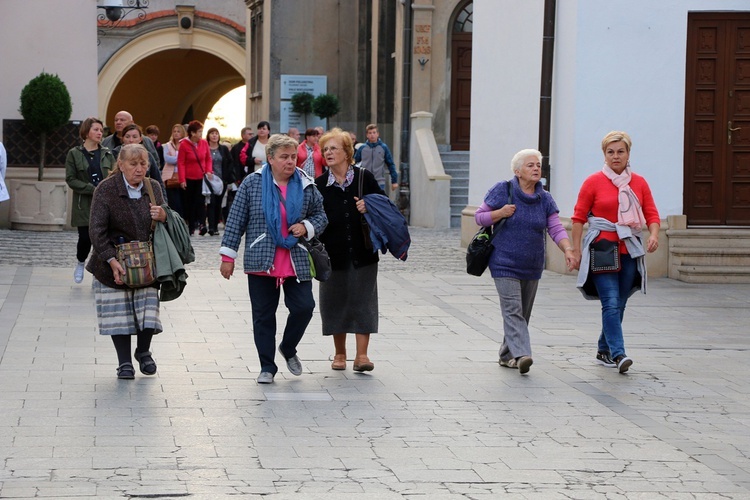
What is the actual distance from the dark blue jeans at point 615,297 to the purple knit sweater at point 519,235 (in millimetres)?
451

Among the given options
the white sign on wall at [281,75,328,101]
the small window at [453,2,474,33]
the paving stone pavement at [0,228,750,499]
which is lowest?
the paving stone pavement at [0,228,750,499]

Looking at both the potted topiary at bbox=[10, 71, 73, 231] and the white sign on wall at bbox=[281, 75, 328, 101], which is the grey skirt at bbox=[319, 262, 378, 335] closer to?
the potted topiary at bbox=[10, 71, 73, 231]

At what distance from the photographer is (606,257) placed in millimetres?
9367

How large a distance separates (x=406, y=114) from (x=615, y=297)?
16.8 meters

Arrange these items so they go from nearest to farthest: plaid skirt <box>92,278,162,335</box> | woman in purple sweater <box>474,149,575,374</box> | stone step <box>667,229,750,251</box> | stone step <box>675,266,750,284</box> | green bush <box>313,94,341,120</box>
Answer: plaid skirt <box>92,278,162,335</box> → woman in purple sweater <box>474,149,575,374</box> → stone step <box>675,266,750,284</box> → stone step <box>667,229,750,251</box> → green bush <box>313,94,341,120</box>

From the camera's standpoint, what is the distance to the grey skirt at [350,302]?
9000 mm

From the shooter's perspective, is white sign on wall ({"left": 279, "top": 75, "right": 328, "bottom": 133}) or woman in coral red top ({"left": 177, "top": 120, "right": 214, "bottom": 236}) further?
white sign on wall ({"left": 279, "top": 75, "right": 328, "bottom": 133})

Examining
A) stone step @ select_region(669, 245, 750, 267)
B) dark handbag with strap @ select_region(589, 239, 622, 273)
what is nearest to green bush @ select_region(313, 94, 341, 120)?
stone step @ select_region(669, 245, 750, 267)

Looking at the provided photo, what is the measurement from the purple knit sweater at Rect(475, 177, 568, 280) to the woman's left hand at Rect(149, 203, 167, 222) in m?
2.18

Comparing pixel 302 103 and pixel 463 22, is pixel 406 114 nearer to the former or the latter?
pixel 463 22

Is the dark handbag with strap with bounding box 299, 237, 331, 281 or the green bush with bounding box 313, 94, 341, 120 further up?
the green bush with bounding box 313, 94, 341, 120

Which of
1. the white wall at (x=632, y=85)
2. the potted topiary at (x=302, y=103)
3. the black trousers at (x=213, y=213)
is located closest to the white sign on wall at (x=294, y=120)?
the potted topiary at (x=302, y=103)

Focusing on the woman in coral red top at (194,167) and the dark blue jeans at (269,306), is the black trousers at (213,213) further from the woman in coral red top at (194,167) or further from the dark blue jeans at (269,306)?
the dark blue jeans at (269,306)

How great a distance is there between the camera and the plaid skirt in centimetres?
852
